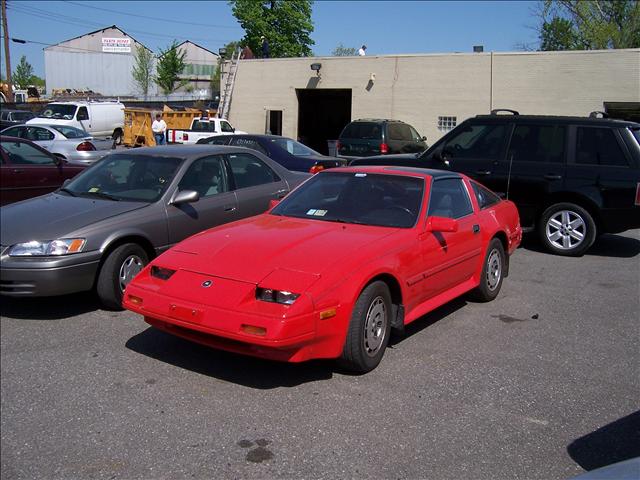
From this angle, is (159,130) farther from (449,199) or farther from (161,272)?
(161,272)

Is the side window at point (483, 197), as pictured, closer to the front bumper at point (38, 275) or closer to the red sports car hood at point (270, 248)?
the red sports car hood at point (270, 248)

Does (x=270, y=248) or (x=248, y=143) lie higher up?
(x=248, y=143)

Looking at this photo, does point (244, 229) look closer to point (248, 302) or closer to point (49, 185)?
point (248, 302)

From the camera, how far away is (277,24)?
62438mm

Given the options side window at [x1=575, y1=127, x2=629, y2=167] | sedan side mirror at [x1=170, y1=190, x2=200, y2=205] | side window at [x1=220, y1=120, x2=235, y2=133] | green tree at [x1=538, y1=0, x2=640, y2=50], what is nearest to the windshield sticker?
sedan side mirror at [x1=170, y1=190, x2=200, y2=205]

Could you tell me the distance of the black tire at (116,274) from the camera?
5.73 m

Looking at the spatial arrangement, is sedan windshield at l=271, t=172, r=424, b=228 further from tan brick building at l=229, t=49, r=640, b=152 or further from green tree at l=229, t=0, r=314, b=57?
A: green tree at l=229, t=0, r=314, b=57

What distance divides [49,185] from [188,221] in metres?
4.27

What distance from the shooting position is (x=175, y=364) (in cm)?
470

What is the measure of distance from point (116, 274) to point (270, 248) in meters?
1.82

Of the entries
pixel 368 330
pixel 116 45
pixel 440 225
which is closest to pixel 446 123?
pixel 440 225

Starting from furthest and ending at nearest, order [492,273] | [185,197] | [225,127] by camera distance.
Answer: [225,127] < [492,273] < [185,197]

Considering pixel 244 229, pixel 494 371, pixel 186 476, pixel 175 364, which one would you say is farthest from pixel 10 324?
pixel 494 371

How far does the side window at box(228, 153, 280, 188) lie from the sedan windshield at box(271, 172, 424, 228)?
1713 millimetres
